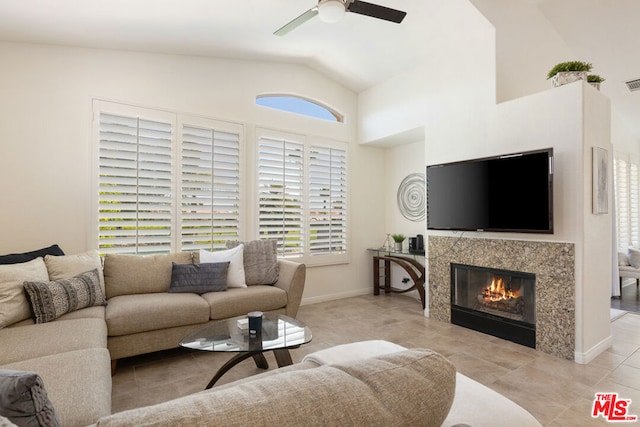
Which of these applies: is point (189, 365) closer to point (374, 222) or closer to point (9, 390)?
point (9, 390)

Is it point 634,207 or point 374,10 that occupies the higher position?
point 374,10

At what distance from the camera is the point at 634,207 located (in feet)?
20.7

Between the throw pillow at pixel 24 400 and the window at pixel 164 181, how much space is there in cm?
311

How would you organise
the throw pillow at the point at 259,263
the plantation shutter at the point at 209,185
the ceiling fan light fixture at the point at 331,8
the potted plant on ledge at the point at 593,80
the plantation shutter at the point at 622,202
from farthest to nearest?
the plantation shutter at the point at 622,202 → the plantation shutter at the point at 209,185 → the throw pillow at the point at 259,263 → the potted plant on ledge at the point at 593,80 → the ceiling fan light fixture at the point at 331,8

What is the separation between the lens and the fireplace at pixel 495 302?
3.28 m

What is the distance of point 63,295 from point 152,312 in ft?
2.12

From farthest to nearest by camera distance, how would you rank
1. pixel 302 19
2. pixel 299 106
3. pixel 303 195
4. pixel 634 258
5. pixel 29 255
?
1. pixel 634 258
2. pixel 299 106
3. pixel 303 195
4. pixel 29 255
5. pixel 302 19

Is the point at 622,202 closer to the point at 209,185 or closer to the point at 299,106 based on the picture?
the point at 299,106

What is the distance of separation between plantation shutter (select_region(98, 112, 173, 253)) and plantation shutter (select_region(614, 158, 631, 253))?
703 centimetres

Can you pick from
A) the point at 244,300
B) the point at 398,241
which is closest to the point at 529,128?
the point at 398,241

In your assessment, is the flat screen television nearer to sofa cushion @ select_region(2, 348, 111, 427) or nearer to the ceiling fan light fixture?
the ceiling fan light fixture

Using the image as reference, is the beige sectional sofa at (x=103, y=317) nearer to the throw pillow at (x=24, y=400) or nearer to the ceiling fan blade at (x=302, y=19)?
the throw pillow at (x=24, y=400)

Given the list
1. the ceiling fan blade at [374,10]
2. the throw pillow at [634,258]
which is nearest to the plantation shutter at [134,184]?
the ceiling fan blade at [374,10]

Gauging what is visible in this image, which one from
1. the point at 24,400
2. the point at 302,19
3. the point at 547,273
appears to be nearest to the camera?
the point at 24,400
